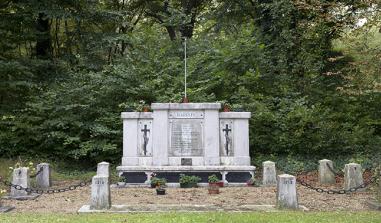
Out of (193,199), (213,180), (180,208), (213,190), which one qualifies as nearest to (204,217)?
(180,208)

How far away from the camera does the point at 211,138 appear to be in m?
14.6

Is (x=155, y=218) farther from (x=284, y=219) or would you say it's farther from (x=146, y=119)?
(x=146, y=119)

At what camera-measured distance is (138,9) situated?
28047mm

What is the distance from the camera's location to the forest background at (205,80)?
1745cm

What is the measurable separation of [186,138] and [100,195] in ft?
16.2

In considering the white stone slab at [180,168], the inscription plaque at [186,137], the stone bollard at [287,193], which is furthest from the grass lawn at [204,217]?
the inscription plaque at [186,137]

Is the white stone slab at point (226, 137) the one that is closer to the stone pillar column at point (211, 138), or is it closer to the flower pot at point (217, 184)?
the stone pillar column at point (211, 138)

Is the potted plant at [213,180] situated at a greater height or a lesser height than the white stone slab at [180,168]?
lesser

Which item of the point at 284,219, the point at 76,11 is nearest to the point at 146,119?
the point at 284,219

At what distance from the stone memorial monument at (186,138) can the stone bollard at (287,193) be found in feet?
13.2

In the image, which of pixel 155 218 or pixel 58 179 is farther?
pixel 58 179

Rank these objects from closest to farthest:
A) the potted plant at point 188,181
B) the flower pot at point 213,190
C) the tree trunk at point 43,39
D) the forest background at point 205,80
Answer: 1. the flower pot at point 213,190
2. the potted plant at point 188,181
3. the forest background at point 205,80
4. the tree trunk at point 43,39

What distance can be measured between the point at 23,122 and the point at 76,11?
581cm

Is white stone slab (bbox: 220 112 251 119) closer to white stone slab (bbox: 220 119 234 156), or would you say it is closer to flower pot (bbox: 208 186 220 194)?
white stone slab (bbox: 220 119 234 156)
